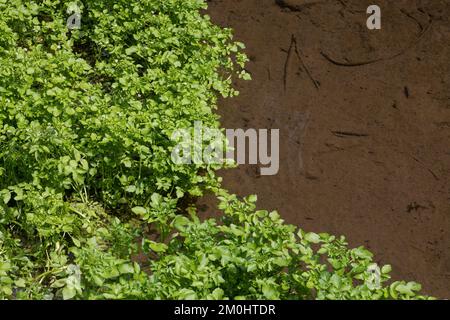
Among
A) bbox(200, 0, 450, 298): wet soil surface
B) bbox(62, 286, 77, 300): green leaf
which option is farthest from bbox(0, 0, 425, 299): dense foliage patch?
bbox(200, 0, 450, 298): wet soil surface

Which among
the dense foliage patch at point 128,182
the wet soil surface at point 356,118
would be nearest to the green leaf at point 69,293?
the dense foliage patch at point 128,182

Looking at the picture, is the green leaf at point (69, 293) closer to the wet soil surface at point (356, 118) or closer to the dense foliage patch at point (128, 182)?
the dense foliage patch at point (128, 182)

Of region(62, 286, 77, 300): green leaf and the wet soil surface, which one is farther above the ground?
the wet soil surface

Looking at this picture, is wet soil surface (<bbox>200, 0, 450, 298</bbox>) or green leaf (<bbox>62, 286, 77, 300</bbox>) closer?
green leaf (<bbox>62, 286, 77, 300</bbox>)

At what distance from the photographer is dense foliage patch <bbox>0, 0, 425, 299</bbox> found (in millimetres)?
3186

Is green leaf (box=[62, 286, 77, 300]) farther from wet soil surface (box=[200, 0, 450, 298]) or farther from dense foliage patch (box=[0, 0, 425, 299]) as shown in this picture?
wet soil surface (box=[200, 0, 450, 298])

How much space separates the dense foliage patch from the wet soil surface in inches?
10.7

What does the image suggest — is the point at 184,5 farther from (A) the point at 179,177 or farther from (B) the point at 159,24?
(A) the point at 179,177

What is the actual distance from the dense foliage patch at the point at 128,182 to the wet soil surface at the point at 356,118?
0.27 m

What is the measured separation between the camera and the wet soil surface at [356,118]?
4.55 m

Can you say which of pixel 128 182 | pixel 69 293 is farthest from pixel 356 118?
pixel 69 293

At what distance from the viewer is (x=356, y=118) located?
526cm

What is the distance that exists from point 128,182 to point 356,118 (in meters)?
1.97
